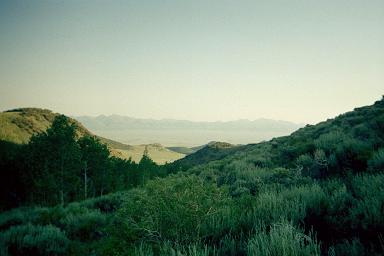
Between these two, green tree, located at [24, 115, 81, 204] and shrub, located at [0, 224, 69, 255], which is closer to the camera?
shrub, located at [0, 224, 69, 255]

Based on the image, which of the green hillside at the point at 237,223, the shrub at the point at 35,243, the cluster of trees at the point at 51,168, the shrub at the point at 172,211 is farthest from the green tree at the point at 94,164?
the shrub at the point at 172,211

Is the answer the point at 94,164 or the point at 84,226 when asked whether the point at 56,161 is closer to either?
the point at 94,164

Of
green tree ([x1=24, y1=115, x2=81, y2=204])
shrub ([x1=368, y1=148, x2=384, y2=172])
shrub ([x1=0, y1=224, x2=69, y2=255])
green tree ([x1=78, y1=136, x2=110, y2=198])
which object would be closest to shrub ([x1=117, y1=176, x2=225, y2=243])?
shrub ([x1=0, y1=224, x2=69, y2=255])

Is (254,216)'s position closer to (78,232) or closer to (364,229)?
(364,229)

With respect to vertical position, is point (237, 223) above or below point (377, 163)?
below

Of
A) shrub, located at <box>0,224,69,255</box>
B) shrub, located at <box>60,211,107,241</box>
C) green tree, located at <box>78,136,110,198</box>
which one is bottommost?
green tree, located at <box>78,136,110,198</box>

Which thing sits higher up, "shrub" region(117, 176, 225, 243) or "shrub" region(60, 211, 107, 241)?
"shrub" region(117, 176, 225, 243)

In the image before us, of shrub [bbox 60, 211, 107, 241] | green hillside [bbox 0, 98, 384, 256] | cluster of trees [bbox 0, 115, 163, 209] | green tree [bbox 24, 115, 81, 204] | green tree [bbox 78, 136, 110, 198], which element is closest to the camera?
green hillside [bbox 0, 98, 384, 256]

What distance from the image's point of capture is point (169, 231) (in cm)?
447

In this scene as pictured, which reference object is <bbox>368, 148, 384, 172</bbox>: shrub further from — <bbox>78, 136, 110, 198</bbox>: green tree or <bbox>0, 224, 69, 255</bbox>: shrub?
<bbox>78, 136, 110, 198</bbox>: green tree

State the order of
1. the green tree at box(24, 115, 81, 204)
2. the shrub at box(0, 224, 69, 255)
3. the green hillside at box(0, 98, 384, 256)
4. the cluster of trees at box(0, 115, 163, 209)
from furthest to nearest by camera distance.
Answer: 1. the cluster of trees at box(0, 115, 163, 209)
2. the green tree at box(24, 115, 81, 204)
3. the shrub at box(0, 224, 69, 255)
4. the green hillside at box(0, 98, 384, 256)

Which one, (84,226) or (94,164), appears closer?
(84,226)

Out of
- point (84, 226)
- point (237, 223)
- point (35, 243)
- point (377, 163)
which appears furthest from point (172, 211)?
point (84, 226)

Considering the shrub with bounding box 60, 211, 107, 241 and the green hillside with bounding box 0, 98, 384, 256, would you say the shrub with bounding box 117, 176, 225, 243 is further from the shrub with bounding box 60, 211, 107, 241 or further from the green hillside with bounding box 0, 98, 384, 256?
the shrub with bounding box 60, 211, 107, 241
